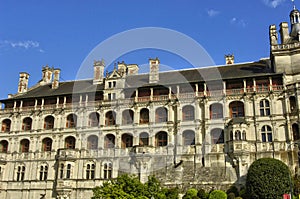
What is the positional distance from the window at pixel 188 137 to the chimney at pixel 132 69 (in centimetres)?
1444

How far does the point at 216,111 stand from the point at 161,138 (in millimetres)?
8063

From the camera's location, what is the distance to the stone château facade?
145 feet

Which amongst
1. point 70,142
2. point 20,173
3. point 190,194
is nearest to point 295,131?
point 190,194

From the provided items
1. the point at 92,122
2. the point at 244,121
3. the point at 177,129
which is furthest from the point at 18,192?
the point at 244,121

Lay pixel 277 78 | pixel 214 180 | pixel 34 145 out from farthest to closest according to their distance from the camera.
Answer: pixel 34 145
pixel 277 78
pixel 214 180

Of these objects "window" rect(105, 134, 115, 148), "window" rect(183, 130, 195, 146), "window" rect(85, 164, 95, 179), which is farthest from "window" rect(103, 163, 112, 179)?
"window" rect(183, 130, 195, 146)

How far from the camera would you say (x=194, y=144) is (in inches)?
1854

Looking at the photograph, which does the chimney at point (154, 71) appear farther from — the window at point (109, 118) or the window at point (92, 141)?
the window at point (92, 141)

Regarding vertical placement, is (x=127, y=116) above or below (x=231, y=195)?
above

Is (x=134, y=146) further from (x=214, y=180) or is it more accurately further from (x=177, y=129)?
(x=214, y=180)

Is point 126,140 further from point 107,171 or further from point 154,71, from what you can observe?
point 154,71

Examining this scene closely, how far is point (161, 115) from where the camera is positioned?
5053 centimetres

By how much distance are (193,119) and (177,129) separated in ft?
8.34

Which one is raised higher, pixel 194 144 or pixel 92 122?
pixel 92 122
